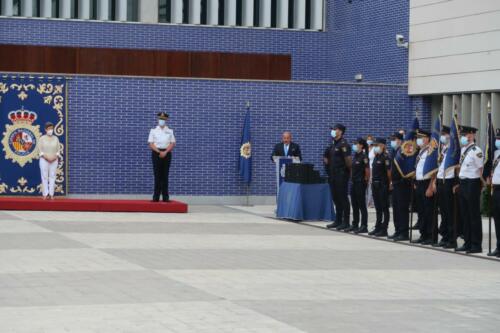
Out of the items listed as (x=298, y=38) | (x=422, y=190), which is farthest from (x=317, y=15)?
(x=422, y=190)

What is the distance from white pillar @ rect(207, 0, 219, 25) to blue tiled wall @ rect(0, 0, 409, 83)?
378 mm

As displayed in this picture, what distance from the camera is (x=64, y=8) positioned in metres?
34.6

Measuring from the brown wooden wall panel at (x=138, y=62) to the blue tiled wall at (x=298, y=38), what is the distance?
0.89 feet

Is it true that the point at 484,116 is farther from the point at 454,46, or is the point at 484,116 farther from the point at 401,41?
the point at 401,41

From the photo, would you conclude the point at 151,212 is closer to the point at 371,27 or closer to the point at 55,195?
the point at 55,195

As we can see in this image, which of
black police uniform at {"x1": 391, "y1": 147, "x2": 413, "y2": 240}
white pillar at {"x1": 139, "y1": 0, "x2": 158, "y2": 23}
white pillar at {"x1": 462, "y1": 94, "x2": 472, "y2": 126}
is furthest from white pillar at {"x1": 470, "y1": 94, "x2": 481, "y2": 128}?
white pillar at {"x1": 139, "y1": 0, "x2": 158, "y2": 23}

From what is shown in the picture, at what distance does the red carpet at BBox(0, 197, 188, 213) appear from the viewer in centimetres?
2547

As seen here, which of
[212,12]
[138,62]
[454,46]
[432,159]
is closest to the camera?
[432,159]

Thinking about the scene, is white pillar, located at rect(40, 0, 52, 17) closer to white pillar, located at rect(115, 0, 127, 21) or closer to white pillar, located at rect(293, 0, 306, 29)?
white pillar, located at rect(115, 0, 127, 21)

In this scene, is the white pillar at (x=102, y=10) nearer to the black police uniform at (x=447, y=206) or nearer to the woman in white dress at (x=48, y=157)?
the woman in white dress at (x=48, y=157)

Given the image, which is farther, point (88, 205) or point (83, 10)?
point (83, 10)

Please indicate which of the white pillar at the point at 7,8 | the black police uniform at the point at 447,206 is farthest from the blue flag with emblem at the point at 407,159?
the white pillar at the point at 7,8

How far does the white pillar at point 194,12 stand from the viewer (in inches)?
1394

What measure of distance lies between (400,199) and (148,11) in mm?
16050
